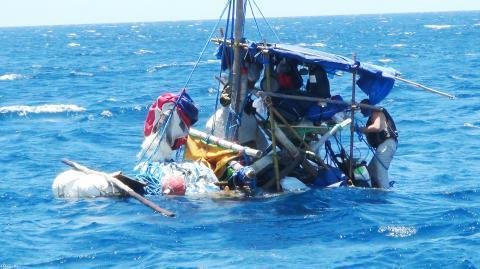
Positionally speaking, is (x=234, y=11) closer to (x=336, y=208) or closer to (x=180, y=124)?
(x=180, y=124)

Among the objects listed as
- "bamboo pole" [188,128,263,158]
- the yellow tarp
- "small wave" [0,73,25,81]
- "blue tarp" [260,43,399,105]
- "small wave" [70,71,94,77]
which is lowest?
"small wave" [70,71,94,77]

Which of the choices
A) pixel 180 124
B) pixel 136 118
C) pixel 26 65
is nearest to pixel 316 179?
pixel 180 124

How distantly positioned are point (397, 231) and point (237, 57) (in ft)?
16.6

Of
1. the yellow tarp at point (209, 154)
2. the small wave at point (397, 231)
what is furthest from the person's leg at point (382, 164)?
the small wave at point (397, 231)

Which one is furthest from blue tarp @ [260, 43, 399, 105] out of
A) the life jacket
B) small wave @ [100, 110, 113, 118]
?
small wave @ [100, 110, 113, 118]

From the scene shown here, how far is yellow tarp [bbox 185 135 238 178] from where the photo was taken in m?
18.6

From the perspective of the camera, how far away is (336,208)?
17422 millimetres

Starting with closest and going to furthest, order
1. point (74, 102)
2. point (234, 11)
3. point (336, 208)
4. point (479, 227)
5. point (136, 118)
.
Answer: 1. point (479, 227)
2. point (336, 208)
3. point (234, 11)
4. point (136, 118)
5. point (74, 102)

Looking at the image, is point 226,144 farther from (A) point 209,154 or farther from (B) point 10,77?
(B) point 10,77

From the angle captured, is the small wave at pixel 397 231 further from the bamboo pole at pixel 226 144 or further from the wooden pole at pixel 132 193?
the wooden pole at pixel 132 193

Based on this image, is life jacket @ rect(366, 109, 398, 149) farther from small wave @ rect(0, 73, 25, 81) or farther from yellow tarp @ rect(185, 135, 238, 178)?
small wave @ rect(0, 73, 25, 81)

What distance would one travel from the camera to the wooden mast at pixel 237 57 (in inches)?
726

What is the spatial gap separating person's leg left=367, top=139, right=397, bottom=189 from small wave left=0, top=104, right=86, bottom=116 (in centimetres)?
2057

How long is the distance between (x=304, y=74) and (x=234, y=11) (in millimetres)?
2009
